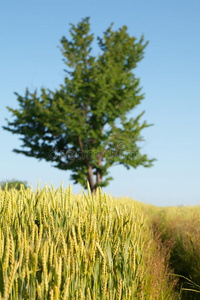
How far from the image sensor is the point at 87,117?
64.1 ft

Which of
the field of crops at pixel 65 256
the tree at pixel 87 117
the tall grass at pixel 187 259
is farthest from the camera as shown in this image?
the tree at pixel 87 117

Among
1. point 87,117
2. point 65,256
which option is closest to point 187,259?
point 65,256

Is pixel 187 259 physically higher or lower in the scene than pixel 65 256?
lower

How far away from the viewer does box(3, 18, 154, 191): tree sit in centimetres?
1872

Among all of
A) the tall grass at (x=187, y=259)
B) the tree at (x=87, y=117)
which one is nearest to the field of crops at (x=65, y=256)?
the tall grass at (x=187, y=259)

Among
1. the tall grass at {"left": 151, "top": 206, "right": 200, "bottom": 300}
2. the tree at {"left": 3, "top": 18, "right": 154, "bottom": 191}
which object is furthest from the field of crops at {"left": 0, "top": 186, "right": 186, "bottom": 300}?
the tree at {"left": 3, "top": 18, "right": 154, "bottom": 191}

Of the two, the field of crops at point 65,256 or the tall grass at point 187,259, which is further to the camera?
the tall grass at point 187,259

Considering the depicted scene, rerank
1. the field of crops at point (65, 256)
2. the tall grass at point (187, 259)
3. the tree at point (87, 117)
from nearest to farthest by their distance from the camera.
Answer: the field of crops at point (65, 256) → the tall grass at point (187, 259) → the tree at point (87, 117)

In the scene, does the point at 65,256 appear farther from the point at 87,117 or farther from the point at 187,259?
the point at 87,117

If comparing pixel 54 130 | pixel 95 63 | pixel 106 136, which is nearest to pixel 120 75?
pixel 95 63

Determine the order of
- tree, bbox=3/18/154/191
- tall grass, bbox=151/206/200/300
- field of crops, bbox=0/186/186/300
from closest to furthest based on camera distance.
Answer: field of crops, bbox=0/186/186/300
tall grass, bbox=151/206/200/300
tree, bbox=3/18/154/191

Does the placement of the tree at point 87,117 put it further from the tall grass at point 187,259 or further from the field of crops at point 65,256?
the field of crops at point 65,256

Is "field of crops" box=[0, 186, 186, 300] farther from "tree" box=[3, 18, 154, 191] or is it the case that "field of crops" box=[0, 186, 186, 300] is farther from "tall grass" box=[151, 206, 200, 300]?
"tree" box=[3, 18, 154, 191]

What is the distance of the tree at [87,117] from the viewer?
18.7 m
